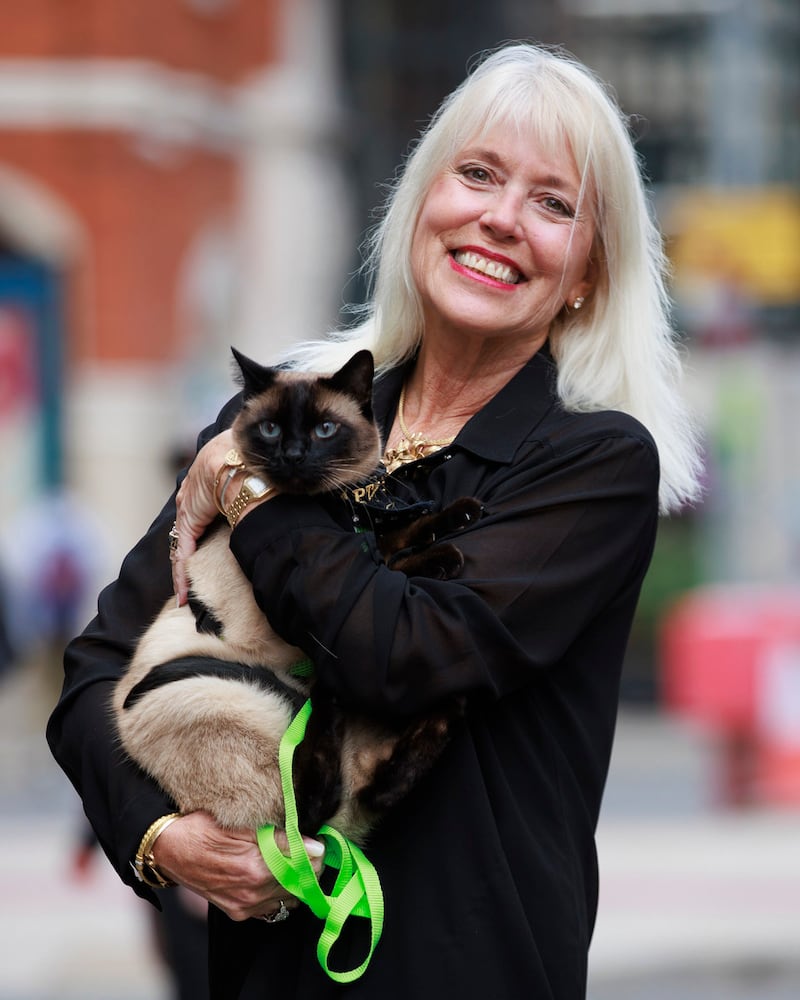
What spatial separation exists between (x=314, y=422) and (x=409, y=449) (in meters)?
0.20

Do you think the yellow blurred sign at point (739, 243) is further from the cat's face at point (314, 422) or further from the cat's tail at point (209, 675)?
the cat's tail at point (209, 675)

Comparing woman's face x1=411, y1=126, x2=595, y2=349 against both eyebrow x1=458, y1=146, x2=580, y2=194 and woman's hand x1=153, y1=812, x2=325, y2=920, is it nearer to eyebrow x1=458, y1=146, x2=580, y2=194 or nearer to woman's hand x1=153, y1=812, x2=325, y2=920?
eyebrow x1=458, y1=146, x2=580, y2=194

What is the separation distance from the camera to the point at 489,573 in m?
2.63

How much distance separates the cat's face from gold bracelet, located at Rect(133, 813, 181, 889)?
0.62 metres

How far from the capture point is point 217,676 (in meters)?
2.73

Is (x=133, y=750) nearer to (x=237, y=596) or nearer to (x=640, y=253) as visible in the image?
(x=237, y=596)

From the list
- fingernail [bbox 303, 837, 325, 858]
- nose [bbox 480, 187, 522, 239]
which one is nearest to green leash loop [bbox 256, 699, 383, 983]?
fingernail [bbox 303, 837, 325, 858]

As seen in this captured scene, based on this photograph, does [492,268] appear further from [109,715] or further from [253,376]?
[109,715]

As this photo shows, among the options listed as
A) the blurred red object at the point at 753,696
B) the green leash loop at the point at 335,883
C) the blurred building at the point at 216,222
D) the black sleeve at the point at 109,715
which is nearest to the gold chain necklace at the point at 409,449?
the black sleeve at the point at 109,715

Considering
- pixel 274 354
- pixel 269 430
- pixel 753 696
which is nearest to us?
pixel 269 430

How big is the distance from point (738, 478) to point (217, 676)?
1528 centimetres

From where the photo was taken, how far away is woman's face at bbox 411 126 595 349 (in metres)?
2.89

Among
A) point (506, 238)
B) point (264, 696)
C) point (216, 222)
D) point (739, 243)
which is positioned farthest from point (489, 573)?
point (216, 222)

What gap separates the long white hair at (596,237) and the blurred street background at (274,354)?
1.74 feet
